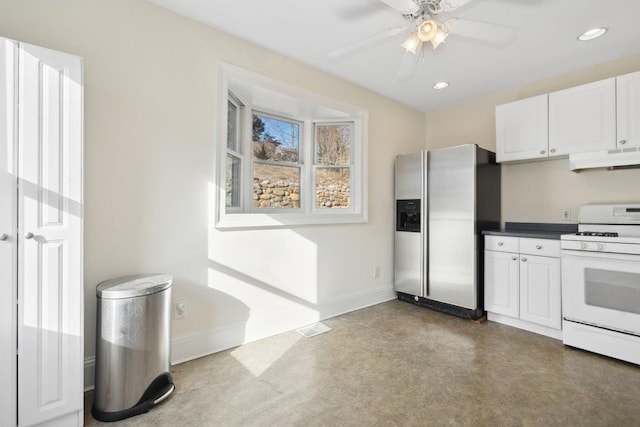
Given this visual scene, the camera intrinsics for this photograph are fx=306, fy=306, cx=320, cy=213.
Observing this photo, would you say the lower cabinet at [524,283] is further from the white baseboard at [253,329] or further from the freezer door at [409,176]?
the white baseboard at [253,329]

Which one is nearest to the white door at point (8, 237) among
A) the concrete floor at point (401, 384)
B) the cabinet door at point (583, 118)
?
the concrete floor at point (401, 384)

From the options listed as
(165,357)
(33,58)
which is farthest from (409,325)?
(33,58)

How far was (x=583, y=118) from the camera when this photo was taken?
9.06 ft

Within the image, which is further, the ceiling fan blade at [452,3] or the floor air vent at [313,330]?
the floor air vent at [313,330]

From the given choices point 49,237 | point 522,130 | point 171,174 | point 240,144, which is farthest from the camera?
point 522,130

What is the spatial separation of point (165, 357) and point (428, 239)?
9.25 feet

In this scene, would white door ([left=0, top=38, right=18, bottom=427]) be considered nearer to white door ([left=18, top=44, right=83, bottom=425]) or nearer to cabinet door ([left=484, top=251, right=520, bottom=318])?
white door ([left=18, top=44, right=83, bottom=425])

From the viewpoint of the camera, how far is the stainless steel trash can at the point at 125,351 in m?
1.69

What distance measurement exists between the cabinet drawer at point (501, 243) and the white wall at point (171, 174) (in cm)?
173

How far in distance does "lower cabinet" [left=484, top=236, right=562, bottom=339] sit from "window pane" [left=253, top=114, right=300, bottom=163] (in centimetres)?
229

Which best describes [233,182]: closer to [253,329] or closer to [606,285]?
[253,329]


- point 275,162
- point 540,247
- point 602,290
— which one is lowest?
point 602,290

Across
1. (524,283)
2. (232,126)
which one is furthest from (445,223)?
(232,126)

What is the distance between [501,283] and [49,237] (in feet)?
11.7
